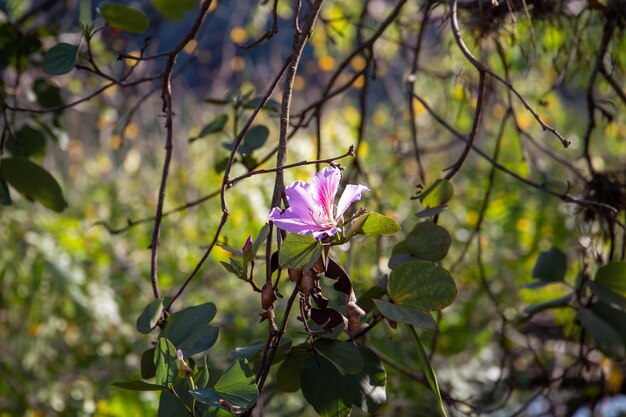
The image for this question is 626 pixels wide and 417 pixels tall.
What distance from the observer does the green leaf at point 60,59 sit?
2.67ft

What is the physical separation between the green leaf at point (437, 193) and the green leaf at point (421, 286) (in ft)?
0.39

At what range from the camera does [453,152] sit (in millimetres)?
3461

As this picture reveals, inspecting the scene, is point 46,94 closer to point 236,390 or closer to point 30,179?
point 30,179

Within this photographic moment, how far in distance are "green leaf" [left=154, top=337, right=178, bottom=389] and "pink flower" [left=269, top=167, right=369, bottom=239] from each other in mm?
138

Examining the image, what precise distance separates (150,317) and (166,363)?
109 mm

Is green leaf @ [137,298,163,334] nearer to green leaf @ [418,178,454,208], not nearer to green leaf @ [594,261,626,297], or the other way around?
green leaf @ [418,178,454,208]

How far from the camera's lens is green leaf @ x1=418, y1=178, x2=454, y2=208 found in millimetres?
770

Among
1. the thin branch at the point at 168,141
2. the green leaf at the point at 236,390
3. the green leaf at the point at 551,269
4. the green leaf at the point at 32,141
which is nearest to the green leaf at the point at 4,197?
the thin branch at the point at 168,141

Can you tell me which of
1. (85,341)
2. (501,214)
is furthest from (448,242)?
(85,341)

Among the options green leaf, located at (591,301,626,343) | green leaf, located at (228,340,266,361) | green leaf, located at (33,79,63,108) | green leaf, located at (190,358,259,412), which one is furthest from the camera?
green leaf, located at (33,79,63,108)

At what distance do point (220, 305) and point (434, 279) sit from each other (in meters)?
1.73

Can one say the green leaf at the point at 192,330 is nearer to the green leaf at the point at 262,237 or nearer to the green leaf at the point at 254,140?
the green leaf at the point at 262,237

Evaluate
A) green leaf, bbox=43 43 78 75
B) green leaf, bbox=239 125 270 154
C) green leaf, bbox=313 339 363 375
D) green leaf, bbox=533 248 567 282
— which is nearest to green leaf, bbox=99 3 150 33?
green leaf, bbox=43 43 78 75

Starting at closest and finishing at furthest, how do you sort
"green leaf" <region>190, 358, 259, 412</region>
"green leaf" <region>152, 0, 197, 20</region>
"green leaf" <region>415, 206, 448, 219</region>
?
1. "green leaf" <region>190, 358, 259, 412</region>
2. "green leaf" <region>415, 206, 448, 219</region>
3. "green leaf" <region>152, 0, 197, 20</region>
